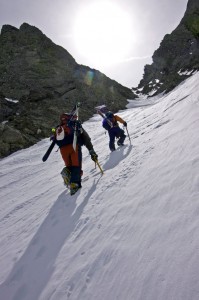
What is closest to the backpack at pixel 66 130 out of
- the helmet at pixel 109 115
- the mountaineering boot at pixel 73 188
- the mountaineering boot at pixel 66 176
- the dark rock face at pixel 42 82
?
the mountaineering boot at pixel 66 176

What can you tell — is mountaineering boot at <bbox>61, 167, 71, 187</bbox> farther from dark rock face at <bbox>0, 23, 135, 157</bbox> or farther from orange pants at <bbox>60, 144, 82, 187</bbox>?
dark rock face at <bbox>0, 23, 135, 157</bbox>

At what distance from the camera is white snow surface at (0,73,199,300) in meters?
2.88

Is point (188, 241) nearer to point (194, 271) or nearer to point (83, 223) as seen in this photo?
point (194, 271)

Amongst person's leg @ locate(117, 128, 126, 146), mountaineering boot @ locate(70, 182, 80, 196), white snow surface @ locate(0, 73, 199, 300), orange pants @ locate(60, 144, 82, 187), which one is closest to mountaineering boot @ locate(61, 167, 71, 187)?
orange pants @ locate(60, 144, 82, 187)

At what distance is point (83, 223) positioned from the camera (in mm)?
4797

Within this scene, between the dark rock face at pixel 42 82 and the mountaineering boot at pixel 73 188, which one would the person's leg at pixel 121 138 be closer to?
the mountaineering boot at pixel 73 188

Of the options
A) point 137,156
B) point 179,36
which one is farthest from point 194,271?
point 179,36

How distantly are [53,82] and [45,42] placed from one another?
418 inches

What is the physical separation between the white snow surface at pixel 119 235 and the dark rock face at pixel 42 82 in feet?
58.7

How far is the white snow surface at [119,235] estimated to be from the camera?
2885 mm

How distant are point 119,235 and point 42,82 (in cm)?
3810

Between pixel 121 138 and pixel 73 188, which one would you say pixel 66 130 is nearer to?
pixel 73 188

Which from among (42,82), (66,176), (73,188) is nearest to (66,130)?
(66,176)

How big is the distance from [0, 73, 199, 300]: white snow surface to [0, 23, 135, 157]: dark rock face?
17894mm
